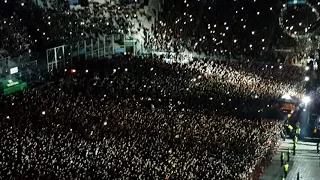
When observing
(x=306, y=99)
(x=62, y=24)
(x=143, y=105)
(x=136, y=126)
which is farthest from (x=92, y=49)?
(x=306, y=99)

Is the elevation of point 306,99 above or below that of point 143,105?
below

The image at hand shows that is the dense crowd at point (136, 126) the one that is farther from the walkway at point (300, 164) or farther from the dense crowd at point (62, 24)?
the dense crowd at point (62, 24)

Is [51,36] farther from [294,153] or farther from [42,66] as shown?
[294,153]

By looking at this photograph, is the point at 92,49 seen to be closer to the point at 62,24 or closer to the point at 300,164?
the point at 62,24

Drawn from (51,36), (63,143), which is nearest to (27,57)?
(51,36)

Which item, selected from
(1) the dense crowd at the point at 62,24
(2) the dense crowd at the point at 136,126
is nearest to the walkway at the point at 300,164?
(2) the dense crowd at the point at 136,126
